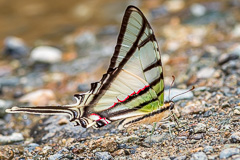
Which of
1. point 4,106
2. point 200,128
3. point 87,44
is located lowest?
point 200,128

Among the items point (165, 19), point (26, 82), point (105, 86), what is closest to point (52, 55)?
point (26, 82)

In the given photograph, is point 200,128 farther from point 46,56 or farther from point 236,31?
point 46,56

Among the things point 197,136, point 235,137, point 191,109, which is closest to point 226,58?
point 191,109

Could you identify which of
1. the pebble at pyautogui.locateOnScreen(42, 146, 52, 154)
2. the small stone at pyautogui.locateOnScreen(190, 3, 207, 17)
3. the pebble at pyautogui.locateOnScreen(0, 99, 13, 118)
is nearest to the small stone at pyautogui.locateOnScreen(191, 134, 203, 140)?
the pebble at pyautogui.locateOnScreen(42, 146, 52, 154)

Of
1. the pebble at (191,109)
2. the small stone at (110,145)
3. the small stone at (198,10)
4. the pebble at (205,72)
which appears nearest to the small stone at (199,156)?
the small stone at (110,145)

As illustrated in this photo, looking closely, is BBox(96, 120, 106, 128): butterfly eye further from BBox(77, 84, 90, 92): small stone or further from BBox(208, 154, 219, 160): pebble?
BBox(77, 84, 90, 92): small stone

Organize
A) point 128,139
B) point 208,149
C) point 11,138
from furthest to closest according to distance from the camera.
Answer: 1. point 11,138
2. point 128,139
3. point 208,149

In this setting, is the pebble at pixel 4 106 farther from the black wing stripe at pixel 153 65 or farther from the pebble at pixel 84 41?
the pebble at pixel 84 41

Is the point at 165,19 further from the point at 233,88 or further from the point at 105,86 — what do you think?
the point at 105,86
